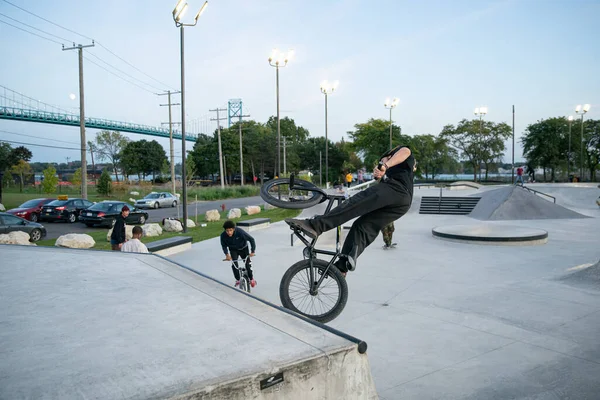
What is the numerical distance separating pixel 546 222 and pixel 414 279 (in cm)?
1338

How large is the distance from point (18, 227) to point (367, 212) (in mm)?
15716

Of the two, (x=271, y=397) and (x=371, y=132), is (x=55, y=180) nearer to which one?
(x=271, y=397)

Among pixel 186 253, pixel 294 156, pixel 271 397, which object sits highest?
pixel 294 156

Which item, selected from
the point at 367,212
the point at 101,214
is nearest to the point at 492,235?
the point at 367,212

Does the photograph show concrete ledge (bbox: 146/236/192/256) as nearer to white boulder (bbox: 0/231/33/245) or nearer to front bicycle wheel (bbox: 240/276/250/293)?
front bicycle wheel (bbox: 240/276/250/293)

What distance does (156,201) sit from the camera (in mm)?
33094

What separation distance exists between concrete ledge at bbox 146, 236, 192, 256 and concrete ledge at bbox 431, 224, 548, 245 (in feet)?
27.2

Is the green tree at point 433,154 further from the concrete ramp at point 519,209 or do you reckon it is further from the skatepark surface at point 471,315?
the skatepark surface at point 471,315

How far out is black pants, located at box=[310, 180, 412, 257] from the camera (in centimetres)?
417

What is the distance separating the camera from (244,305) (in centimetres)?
396

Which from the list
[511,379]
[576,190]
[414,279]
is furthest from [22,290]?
[576,190]

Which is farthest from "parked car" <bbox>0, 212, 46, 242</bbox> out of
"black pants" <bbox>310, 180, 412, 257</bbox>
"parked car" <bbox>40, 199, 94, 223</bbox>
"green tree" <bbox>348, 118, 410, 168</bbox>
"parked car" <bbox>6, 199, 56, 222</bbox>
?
"green tree" <bbox>348, 118, 410, 168</bbox>

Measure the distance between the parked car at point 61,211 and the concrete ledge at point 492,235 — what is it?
1863 cm

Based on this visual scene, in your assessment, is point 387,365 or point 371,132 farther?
point 371,132
